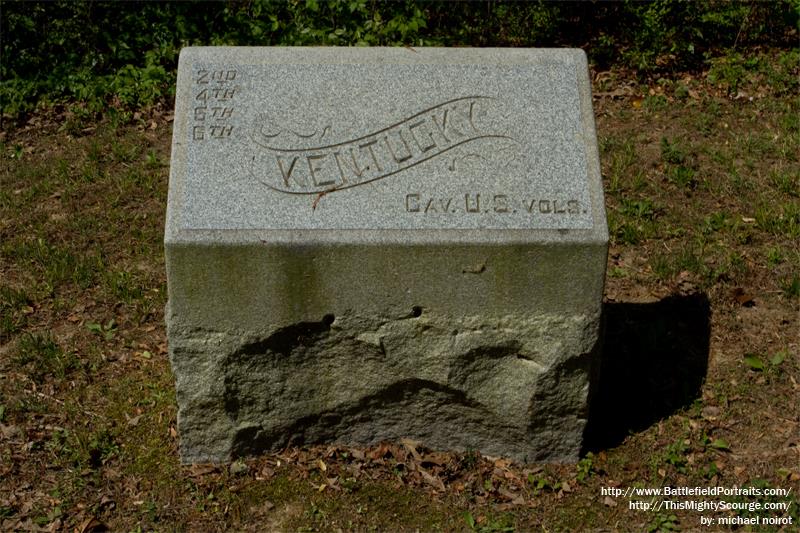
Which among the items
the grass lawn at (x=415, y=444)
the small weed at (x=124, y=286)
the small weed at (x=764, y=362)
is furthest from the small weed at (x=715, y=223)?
the small weed at (x=124, y=286)

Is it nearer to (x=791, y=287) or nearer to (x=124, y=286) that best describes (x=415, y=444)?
(x=124, y=286)

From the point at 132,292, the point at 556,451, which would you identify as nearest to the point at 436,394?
the point at 556,451

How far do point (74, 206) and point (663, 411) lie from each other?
3.61 meters

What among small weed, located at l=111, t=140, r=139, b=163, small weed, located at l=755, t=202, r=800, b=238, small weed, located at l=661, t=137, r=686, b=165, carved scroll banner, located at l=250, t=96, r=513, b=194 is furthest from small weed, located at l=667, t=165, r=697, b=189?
small weed, located at l=111, t=140, r=139, b=163

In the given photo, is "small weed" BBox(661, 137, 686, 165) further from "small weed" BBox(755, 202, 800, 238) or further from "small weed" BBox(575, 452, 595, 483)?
"small weed" BBox(575, 452, 595, 483)

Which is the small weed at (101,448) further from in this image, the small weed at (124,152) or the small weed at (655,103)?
the small weed at (655,103)

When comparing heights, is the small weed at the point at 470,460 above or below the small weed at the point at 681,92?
above

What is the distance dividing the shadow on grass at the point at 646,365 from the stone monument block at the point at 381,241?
438 mm

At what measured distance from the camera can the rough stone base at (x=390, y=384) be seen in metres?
3.93

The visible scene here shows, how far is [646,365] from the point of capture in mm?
4898

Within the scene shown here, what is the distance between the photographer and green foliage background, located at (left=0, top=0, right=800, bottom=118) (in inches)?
284

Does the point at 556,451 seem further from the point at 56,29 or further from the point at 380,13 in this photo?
the point at 56,29

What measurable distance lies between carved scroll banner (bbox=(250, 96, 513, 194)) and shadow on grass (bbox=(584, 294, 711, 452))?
1.25 meters

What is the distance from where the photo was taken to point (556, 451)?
427 cm
